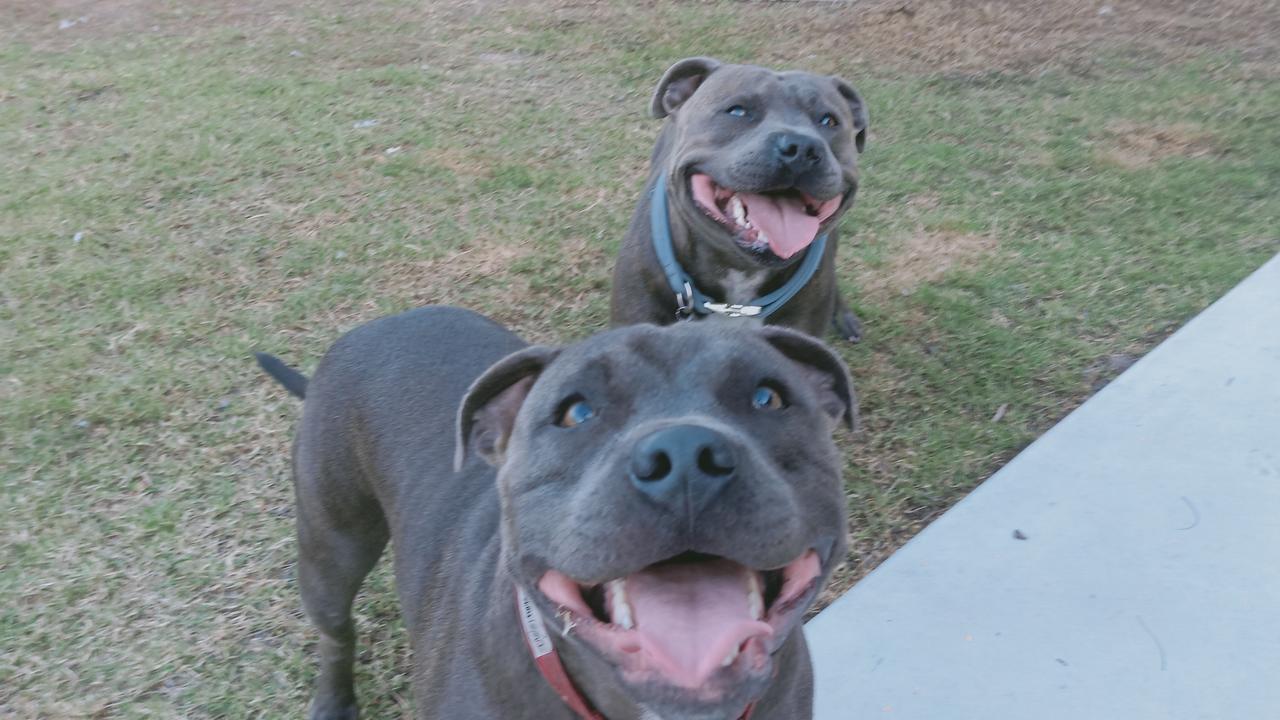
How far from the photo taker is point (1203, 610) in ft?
10.6

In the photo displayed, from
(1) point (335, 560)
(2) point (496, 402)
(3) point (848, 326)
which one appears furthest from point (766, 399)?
(3) point (848, 326)

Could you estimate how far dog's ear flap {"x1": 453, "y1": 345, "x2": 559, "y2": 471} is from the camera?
87.1 inches

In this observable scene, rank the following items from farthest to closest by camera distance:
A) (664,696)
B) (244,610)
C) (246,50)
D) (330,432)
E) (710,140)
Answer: (246,50) → (710,140) → (244,610) → (330,432) → (664,696)

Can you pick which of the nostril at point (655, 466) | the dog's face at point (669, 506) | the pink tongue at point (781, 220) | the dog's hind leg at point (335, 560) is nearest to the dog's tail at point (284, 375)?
the dog's hind leg at point (335, 560)

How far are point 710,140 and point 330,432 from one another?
2.03m

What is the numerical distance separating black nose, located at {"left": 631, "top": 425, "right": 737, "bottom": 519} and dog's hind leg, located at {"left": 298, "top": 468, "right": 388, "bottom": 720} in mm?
1431

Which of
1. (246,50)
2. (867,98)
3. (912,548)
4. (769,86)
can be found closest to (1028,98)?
(867,98)

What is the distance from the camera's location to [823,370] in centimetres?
243

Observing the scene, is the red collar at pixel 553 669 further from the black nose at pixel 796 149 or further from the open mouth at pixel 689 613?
the black nose at pixel 796 149

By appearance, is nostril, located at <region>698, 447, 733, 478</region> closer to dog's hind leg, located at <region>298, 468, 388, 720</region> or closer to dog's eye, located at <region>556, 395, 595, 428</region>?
dog's eye, located at <region>556, 395, 595, 428</region>

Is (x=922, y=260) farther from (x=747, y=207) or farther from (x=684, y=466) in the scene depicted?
(x=684, y=466)

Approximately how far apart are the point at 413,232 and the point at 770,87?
258 cm

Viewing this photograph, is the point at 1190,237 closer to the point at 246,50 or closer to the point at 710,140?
the point at 710,140

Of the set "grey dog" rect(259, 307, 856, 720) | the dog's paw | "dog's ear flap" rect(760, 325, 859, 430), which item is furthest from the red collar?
the dog's paw
